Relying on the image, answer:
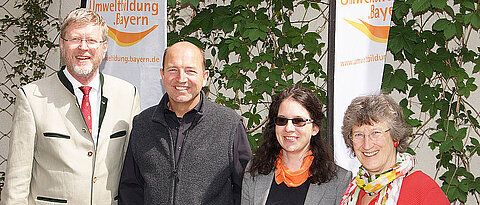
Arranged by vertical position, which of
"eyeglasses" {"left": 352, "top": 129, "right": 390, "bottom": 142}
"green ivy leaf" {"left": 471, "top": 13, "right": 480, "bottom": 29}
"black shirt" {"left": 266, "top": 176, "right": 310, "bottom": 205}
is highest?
"green ivy leaf" {"left": 471, "top": 13, "right": 480, "bottom": 29}

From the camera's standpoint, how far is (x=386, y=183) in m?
1.77

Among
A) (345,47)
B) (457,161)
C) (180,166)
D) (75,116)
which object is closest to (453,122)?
(457,161)

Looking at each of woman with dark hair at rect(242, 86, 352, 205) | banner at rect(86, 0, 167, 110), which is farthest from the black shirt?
banner at rect(86, 0, 167, 110)

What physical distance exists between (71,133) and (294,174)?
960 millimetres

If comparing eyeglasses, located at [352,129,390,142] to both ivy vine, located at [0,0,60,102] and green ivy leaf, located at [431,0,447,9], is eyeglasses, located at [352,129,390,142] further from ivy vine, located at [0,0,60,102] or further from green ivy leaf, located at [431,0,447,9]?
ivy vine, located at [0,0,60,102]

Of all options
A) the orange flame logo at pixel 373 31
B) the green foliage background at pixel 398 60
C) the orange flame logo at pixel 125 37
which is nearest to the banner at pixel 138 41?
the orange flame logo at pixel 125 37

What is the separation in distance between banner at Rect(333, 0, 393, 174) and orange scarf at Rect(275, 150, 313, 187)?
0.60 m

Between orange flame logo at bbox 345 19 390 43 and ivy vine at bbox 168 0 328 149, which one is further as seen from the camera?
ivy vine at bbox 168 0 328 149

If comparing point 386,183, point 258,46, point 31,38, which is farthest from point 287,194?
point 31,38

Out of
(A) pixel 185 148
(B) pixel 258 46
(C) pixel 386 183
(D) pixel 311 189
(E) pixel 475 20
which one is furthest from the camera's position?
(B) pixel 258 46

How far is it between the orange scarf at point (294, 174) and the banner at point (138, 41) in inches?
48.1

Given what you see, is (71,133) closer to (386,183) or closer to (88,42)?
(88,42)

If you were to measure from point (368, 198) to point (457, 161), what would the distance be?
Answer: 1.89 metres

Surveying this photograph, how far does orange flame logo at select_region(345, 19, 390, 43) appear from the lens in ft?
8.32
